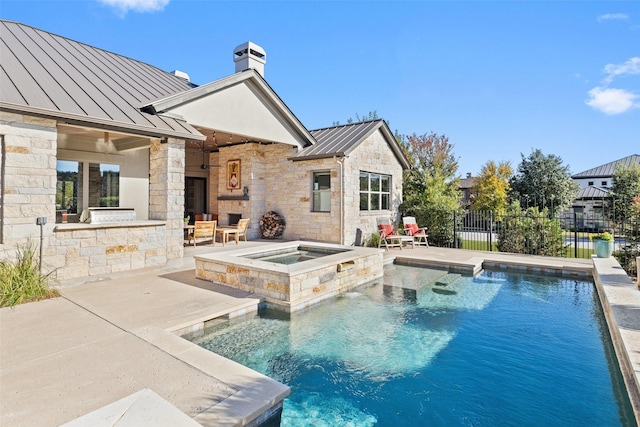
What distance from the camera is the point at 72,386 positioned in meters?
2.98

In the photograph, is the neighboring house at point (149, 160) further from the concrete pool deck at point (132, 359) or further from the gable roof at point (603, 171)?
the gable roof at point (603, 171)

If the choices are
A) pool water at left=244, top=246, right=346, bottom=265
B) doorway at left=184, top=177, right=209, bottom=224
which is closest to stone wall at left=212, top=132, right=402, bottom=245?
doorway at left=184, top=177, right=209, bottom=224

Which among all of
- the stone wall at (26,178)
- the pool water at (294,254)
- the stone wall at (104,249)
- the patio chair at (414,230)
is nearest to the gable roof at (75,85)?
the stone wall at (26,178)

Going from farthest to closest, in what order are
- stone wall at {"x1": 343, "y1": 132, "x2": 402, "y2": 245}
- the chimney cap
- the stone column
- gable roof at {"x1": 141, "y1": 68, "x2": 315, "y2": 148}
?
the chimney cap < stone wall at {"x1": 343, "y1": 132, "x2": 402, "y2": 245} < gable roof at {"x1": 141, "y1": 68, "x2": 315, "y2": 148} < the stone column

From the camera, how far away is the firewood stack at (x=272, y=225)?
1305 cm

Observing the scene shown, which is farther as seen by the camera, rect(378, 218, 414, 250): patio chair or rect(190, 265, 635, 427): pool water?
rect(378, 218, 414, 250): patio chair

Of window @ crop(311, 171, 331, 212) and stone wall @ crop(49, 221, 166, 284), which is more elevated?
window @ crop(311, 171, 331, 212)

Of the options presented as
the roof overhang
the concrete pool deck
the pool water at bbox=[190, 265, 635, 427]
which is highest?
the roof overhang

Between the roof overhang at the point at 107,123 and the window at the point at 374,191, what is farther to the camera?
the window at the point at 374,191

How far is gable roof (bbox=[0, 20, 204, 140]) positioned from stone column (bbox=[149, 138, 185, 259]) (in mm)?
536

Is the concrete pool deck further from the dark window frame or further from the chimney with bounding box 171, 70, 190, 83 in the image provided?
the chimney with bounding box 171, 70, 190, 83

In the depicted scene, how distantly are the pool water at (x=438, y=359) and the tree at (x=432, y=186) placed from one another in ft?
21.8

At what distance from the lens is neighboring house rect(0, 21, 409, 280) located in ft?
20.7

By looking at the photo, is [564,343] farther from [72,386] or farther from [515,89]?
[515,89]
